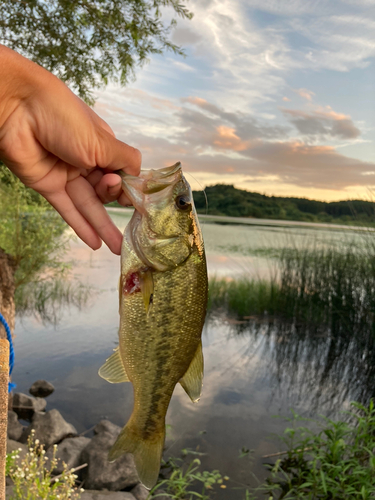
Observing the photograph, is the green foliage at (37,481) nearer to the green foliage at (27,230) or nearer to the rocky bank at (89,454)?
the rocky bank at (89,454)

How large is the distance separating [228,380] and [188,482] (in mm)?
3506

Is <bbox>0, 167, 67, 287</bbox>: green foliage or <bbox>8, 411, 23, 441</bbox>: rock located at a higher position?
<bbox>0, 167, 67, 287</bbox>: green foliage

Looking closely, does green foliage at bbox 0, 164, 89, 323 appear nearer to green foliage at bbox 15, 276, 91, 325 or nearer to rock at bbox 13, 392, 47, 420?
rock at bbox 13, 392, 47, 420

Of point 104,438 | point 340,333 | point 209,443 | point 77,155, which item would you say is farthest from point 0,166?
point 340,333

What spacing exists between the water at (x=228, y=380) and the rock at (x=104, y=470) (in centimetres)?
109

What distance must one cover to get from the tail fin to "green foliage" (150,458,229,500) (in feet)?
9.31

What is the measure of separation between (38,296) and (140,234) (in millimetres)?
11324

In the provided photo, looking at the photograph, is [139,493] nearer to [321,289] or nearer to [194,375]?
[194,375]

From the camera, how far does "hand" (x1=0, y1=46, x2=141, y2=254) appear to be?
166 cm

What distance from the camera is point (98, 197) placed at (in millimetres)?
2143

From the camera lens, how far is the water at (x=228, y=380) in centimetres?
614

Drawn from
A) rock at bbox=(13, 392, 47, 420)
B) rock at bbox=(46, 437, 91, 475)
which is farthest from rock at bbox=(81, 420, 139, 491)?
rock at bbox=(13, 392, 47, 420)

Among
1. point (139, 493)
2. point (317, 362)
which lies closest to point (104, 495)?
point (139, 493)

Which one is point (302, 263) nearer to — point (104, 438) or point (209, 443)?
point (209, 443)
